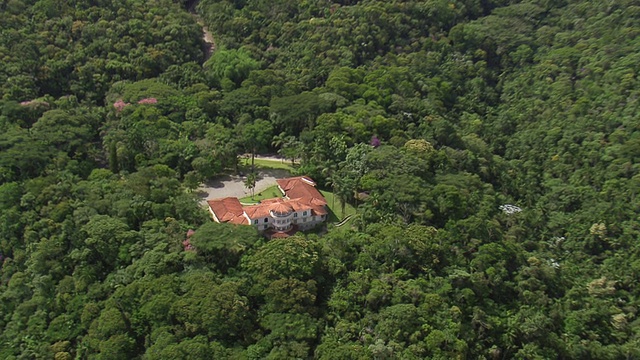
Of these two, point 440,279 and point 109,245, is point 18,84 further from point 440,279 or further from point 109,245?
point 440,279

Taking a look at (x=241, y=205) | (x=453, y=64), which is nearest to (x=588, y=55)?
(x=453, y=64)

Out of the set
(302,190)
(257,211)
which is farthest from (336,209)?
(257,211)

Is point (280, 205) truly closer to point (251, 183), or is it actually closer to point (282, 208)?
point (282, 208)

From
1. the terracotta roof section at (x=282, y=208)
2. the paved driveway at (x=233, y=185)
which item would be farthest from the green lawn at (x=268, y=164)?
the terracotta roof section at (x=282, y=208)

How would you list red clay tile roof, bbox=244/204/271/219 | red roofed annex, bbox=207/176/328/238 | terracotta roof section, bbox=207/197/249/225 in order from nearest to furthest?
red clay tile roof, bbox=244/204/271/219 → red roofed annex, bbox=207/176/328/238 → terracotta roof section, bbox=207/197/249/225

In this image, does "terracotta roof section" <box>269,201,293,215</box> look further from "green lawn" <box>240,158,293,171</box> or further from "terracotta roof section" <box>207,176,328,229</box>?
"green lawn" <box>240,158,293,171</box>

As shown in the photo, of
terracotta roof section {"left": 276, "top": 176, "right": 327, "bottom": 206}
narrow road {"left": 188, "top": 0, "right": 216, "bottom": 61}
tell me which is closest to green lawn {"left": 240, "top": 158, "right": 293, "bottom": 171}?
terracotta roof section {"left": 276, "top": 176, "right": 327, "bottom": 206}

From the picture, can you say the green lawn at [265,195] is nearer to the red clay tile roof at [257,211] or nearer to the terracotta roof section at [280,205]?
the terracotta roof section at [280,205]
